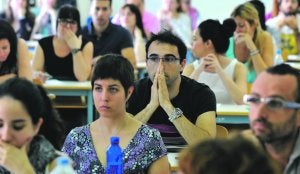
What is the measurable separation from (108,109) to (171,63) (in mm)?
875

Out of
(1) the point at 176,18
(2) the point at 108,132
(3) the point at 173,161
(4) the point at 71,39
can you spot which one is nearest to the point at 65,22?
(4) the point at 71,39

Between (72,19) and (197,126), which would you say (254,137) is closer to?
(197,126)

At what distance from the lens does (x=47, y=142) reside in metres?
2.46

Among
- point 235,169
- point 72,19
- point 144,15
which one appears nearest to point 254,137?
point 235,169

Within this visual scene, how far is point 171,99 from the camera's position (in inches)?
145

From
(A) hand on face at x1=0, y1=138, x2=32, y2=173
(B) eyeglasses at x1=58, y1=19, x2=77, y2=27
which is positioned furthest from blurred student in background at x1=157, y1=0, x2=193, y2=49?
(A) hand on face at x1=0, y1=138, x2=32, y2=173

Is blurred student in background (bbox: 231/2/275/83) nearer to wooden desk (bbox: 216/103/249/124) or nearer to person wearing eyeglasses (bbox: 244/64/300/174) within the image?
wooden desk (bbox: 216/103/249/124)

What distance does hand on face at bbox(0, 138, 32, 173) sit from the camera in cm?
229

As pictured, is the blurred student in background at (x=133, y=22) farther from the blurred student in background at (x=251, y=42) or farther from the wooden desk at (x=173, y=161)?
the wooden desk at (x=173, y=161)

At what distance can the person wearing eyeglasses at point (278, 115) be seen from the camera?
2.33m

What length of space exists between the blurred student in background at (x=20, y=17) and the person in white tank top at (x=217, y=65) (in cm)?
493

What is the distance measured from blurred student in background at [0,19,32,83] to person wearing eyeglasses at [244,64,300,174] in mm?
2437

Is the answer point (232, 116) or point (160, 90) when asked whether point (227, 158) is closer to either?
point (160, 90)

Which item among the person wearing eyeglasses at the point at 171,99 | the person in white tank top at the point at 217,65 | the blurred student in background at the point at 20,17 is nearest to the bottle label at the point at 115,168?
the person wearing eyeglasses at the point at 171,99
